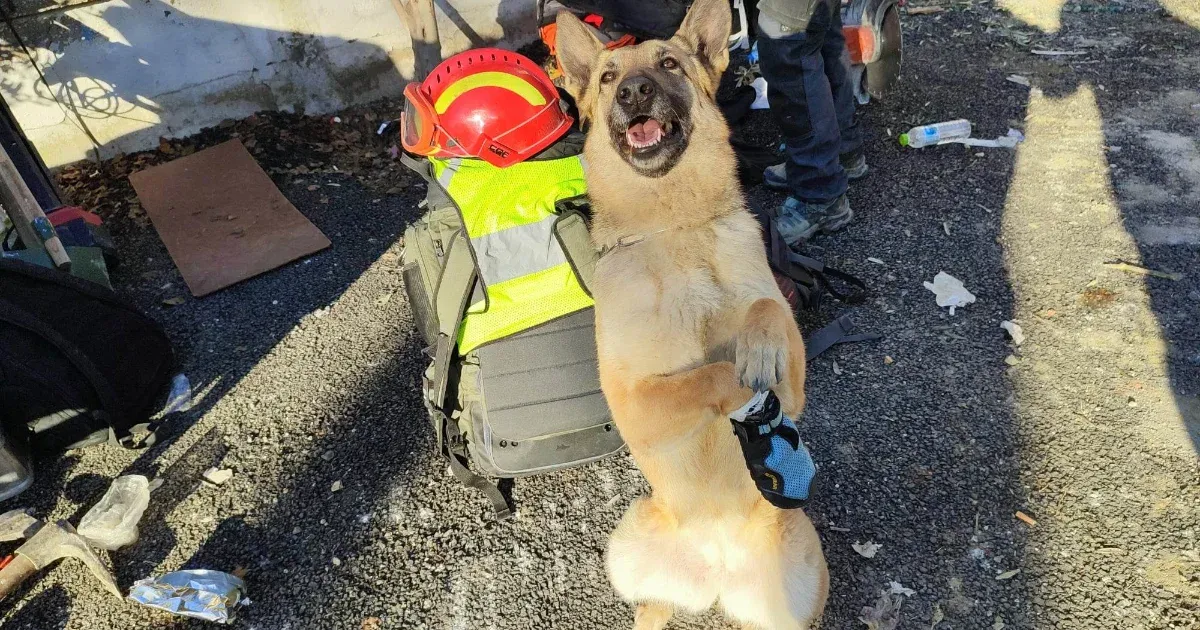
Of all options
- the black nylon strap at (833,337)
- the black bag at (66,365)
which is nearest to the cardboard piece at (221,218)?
the black bag at (66,365)

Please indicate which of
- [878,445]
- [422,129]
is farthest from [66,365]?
[878,445]

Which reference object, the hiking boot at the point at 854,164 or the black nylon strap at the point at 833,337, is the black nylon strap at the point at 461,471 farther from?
the hiking boot at the point at 854,164

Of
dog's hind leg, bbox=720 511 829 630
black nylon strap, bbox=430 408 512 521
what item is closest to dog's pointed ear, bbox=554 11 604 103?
black nylon strap, bbox=430 408 512 521

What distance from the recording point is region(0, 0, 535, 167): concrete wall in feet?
19.0

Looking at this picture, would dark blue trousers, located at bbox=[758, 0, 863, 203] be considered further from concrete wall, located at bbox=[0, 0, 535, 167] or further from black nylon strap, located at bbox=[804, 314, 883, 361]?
concrete wall, located at bbox=[0, 0, 535, 167]

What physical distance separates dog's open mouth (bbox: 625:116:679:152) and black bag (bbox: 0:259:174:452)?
3184mm

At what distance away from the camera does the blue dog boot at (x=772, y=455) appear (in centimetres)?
241

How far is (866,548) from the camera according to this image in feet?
9.75

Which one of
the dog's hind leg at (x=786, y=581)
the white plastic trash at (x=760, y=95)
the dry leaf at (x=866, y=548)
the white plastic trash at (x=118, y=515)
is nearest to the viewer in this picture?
the dog's hind leg at (x=786, y=581)

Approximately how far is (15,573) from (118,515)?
16.9 inches

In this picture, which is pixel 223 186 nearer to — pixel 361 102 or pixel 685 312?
pixel 361 102

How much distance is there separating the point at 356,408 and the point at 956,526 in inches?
128

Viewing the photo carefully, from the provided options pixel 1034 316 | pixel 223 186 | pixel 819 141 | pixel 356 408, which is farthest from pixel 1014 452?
pixel 223 186

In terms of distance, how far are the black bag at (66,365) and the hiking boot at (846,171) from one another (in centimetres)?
455
